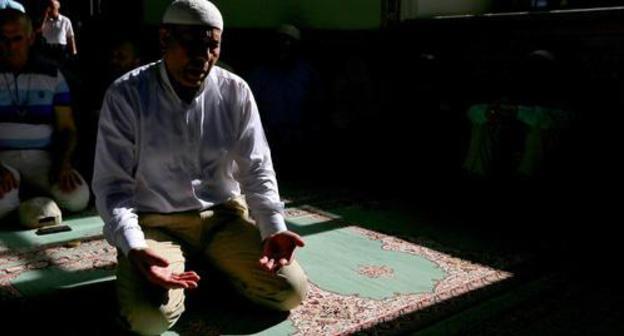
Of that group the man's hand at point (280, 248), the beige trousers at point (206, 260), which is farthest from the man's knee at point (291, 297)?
the man's hand at point (280, 248)

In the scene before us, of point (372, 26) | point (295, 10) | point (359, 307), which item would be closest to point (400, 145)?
point (372, 26)

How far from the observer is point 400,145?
5.00 meters

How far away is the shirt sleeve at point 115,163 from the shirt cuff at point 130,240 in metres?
0.05

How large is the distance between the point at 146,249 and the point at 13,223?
1.87 metres

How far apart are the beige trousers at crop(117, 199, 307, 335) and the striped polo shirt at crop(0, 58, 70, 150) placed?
5.00 feet

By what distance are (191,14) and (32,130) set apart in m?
1.84

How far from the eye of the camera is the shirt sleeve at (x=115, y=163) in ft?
6.68

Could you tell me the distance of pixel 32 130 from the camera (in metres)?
3.45

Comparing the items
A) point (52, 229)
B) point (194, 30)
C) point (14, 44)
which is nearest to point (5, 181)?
point (52, 229)

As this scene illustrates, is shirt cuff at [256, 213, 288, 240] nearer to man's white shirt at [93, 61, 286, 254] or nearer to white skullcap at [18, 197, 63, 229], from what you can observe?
man's white shirt at [93, 61, 286, 254]

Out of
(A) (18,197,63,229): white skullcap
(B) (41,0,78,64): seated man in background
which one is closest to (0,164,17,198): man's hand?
(A) (18,197,63,229): white skullcap

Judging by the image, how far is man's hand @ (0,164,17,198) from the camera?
327cm

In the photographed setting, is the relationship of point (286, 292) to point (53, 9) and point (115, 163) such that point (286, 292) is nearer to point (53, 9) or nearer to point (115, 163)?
point (115, 163)

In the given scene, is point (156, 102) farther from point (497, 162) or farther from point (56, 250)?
point (497, 162)
